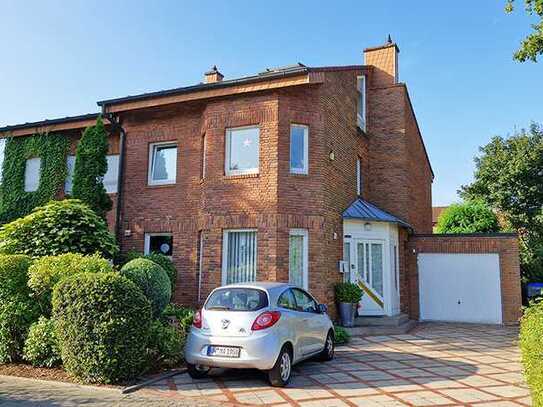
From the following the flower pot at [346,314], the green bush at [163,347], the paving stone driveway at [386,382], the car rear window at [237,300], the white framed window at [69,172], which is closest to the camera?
the paving stone driveway at [386,382]

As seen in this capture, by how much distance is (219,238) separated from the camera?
1266 cm

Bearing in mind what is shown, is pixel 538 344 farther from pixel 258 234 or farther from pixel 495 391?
pixel 258 234

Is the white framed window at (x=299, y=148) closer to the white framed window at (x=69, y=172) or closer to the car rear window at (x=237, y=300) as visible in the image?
the car rear window at (x=237, y=300)

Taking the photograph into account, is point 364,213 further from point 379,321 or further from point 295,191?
point 379,321

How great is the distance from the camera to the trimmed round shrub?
22.5ft

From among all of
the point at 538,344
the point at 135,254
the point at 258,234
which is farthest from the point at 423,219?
the point at 538,344

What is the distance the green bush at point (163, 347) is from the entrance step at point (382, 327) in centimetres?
540

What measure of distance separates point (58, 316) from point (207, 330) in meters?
2.36

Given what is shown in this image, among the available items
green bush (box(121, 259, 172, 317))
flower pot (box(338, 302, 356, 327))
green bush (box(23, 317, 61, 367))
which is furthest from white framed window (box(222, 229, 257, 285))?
green bush (box(23, 317, 61, 367))

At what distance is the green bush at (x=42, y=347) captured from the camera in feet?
25.5

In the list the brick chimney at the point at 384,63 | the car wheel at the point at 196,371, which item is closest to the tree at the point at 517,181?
the brick chimney at the point at 384,63

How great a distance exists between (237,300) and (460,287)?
11.7 meters

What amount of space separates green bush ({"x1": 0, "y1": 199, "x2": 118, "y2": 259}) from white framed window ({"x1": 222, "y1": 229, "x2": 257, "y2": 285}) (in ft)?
9.73

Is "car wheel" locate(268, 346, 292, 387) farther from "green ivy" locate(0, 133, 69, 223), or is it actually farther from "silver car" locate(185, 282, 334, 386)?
"green ivy" locate(0, 133, 69, 223)
